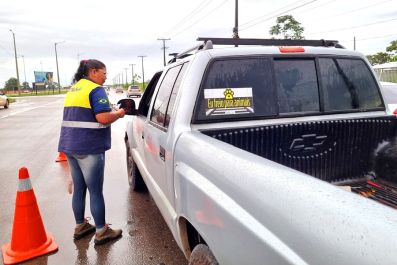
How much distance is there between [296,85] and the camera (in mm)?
2984

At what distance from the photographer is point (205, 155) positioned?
75.6 inches

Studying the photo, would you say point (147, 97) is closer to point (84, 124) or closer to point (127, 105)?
point (127, 105)

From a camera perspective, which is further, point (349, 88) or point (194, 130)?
point (349, 88)

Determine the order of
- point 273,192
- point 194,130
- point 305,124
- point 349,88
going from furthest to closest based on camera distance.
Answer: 1. point 349,88
2. point 305,124
3. point 194,130
4. point 273,192

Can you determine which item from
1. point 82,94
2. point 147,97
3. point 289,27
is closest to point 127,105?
point 82,94

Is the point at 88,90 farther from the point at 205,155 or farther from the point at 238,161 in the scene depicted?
the point at 238,161

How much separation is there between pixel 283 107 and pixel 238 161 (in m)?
1.43

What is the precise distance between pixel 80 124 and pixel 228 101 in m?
1.58

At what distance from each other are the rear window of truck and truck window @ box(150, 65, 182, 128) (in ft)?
1.78

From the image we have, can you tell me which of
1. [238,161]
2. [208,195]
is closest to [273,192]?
[238,161]

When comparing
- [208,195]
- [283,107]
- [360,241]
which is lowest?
[208,195]

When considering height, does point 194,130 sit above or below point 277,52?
below

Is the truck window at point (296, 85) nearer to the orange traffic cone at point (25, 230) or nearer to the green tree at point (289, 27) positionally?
Result: the orange traffic cone at point (25, 230)

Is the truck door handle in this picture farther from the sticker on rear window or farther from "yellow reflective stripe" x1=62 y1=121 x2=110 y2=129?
"yellow reflective stripe" x1=62 y1=121 x2=110 y2=129
